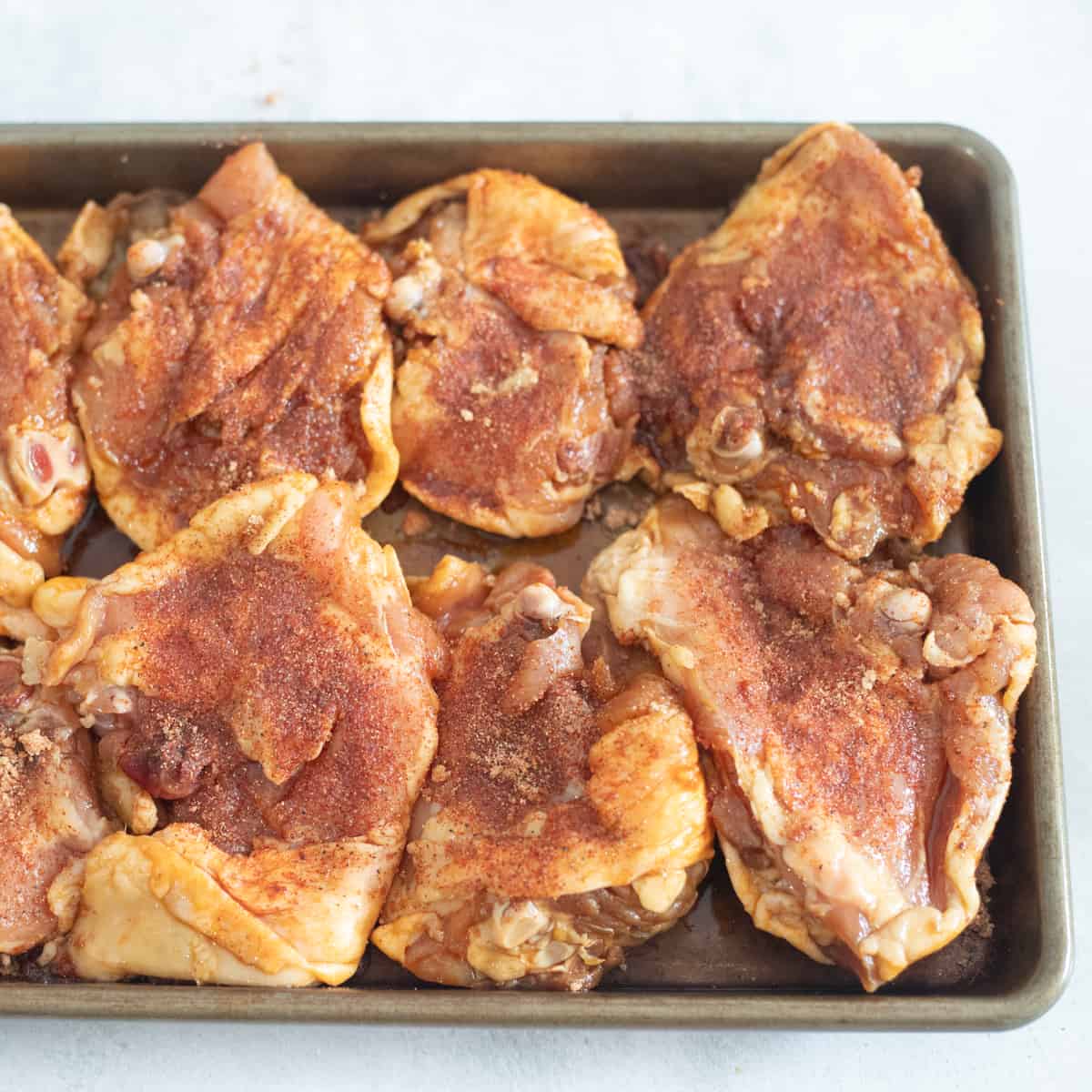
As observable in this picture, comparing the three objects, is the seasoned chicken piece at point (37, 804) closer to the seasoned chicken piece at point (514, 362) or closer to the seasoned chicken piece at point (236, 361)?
the seasoned chicken piece at point (236, 361)

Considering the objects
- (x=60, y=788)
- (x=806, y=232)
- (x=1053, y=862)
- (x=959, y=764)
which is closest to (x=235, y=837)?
(x=60, y=788)

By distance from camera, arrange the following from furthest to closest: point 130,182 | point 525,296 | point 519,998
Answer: point 130,182
point 525,296
point 519,998

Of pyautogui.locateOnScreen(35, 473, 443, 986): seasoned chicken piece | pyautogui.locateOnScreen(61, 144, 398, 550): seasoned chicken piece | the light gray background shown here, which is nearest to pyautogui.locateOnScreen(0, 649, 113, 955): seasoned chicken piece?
pyautogui.locateOnScreen(35, 473, 443, 986): seasoned chicken piece

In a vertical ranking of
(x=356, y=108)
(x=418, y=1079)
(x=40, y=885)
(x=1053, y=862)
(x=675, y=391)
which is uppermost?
(x=356, y=108)

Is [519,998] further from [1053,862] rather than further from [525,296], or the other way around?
[525,296]

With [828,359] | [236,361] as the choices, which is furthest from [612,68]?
[236,361]
